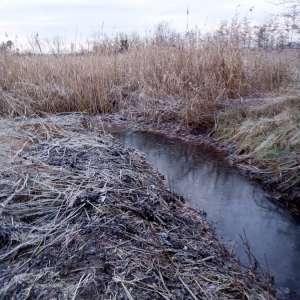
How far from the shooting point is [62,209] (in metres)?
2.76

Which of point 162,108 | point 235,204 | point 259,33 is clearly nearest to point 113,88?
point 162,108

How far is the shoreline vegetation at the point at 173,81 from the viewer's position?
6.07m

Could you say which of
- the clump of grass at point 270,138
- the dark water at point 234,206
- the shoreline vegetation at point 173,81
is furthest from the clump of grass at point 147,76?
the dark water at point 234,206

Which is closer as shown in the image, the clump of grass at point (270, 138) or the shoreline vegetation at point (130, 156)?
the shoreline vegetation at point (130, 156)

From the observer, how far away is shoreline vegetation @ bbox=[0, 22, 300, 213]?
19.9 ft

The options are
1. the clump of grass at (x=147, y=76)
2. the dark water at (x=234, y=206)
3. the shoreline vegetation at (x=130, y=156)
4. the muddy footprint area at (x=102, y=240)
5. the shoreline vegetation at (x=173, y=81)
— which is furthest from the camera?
the clump of grass at (x=147, y=76)

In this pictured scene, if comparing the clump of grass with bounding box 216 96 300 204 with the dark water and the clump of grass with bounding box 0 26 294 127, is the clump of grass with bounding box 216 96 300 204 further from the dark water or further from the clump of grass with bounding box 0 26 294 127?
the clump of grass with bounding box 0 26 294 127

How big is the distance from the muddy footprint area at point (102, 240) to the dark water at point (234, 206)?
0.25m

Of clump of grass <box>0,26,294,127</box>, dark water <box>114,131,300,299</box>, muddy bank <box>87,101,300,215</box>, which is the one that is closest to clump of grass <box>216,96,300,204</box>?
muddy bank <box>87,101,300,215</box>

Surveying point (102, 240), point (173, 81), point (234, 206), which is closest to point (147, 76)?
point (173, 81)

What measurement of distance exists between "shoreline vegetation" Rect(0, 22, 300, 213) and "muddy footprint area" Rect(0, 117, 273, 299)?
254 centimetres

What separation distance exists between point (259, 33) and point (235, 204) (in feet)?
16.6

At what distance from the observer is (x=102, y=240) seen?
7.72ft

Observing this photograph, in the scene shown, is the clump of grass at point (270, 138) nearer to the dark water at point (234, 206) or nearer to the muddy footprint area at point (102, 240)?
the dark water at point (234, 206)
